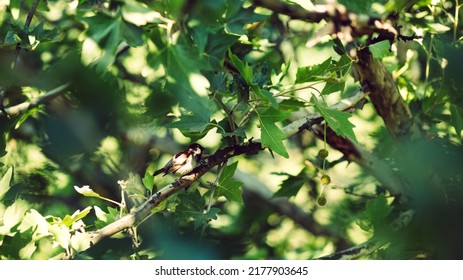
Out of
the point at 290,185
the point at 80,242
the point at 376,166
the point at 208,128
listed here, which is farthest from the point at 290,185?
the point at 80,242

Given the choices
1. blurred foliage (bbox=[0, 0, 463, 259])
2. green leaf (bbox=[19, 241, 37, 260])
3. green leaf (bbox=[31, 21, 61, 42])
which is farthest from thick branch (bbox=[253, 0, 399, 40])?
green leaf (bbox=[19, 241, 37, 260])

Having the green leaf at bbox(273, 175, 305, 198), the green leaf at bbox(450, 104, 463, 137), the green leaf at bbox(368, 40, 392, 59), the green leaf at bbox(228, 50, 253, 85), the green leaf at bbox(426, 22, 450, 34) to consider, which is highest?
the green leaf at bbox(228, 50, 253, 85)

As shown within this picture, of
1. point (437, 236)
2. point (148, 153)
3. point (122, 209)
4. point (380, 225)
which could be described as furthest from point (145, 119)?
point (437, 236)

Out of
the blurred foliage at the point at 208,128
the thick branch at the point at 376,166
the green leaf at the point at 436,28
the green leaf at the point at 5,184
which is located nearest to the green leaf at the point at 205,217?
the blurred foliage at the point at 208,128

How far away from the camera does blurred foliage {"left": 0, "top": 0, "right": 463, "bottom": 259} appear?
103 centimetres

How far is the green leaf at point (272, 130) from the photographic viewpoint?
1.03 m

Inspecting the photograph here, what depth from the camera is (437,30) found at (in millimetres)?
1330

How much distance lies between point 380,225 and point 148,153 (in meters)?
0.73

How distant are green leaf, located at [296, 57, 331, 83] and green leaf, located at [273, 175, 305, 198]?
1.65 ft

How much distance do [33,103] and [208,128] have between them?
534 millimetres

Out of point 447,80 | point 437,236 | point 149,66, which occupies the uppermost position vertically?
point 149,66

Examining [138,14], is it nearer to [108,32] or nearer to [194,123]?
[108,32]

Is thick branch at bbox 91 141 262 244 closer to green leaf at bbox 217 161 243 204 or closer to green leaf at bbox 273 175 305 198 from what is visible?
green leaf at bbox 217 161 243 204
